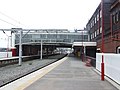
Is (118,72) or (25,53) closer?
(118,72)

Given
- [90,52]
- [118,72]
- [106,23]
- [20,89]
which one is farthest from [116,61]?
[90,52]

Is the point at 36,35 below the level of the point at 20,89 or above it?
above

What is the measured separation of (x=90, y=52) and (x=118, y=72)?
64819mm

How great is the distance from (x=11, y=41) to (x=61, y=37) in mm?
15080

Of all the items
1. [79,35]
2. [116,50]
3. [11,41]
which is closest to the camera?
[116,50]

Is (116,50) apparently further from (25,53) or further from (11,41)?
(25,53)

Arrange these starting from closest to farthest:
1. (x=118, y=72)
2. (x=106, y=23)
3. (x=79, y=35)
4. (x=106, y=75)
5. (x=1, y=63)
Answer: (x=118, y=72) → (x=106, y=75) → (x=1, y=63) → (x=106, y=23) → (x=79, y=35)

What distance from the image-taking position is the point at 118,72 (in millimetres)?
13344

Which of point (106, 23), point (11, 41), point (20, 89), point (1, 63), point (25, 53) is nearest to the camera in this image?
point (20, 89)

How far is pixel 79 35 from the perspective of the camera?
272ft

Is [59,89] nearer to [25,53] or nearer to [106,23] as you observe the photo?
[106,23]

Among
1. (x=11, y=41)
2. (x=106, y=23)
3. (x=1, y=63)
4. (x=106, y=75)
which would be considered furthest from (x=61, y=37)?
(x=106, y=75)

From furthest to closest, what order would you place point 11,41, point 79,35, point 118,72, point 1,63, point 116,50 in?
point 79,35
point 11,41
point 1,63
point 116,50
point 118,72

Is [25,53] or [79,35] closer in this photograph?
[79,35]
